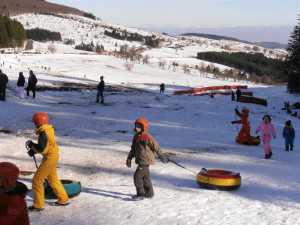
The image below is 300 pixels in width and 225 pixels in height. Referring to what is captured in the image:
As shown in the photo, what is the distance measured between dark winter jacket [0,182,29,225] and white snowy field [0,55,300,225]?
13.9 feet

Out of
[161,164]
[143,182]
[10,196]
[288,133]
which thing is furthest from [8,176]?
[288,133]

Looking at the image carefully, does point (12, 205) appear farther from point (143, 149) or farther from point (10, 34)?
point (10, 34)

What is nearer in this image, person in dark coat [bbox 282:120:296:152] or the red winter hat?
the red winter hat

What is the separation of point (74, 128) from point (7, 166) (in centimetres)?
1652

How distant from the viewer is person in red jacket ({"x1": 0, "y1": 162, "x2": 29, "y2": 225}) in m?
4.90

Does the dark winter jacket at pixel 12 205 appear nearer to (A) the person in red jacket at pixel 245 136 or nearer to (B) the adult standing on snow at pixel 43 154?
(B) the adult standing on snow at pixel 43 154

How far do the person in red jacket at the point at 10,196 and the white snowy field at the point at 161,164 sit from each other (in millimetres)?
4245

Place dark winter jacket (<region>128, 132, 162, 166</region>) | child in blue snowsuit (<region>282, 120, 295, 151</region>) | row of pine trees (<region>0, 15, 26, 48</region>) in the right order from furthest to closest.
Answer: row of pine trees (<region>0, 15, 26, 48</region>) → child in blue snowsuit (<region>282, 120, 295, 151</region>) → dark winter jacket (<region>128, 132, 162, 166</region>)

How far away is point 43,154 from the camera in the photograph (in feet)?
31.5

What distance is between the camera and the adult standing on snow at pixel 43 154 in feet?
31.1

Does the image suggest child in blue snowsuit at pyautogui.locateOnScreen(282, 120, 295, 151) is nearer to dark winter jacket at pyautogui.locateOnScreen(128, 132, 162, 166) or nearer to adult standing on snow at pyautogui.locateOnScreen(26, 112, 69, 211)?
dark winter jacket at pyautogui.locateOnScreen(128, 132, 162, 166)

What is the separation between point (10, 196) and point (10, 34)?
351 ft

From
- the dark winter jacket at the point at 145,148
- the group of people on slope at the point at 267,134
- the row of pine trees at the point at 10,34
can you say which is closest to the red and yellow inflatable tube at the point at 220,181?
the dark winter jacket at the point at 145,148

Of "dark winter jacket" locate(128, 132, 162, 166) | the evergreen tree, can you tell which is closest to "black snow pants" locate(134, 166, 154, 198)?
"dark winter jacket" locate(128, 132, 162, 166)
